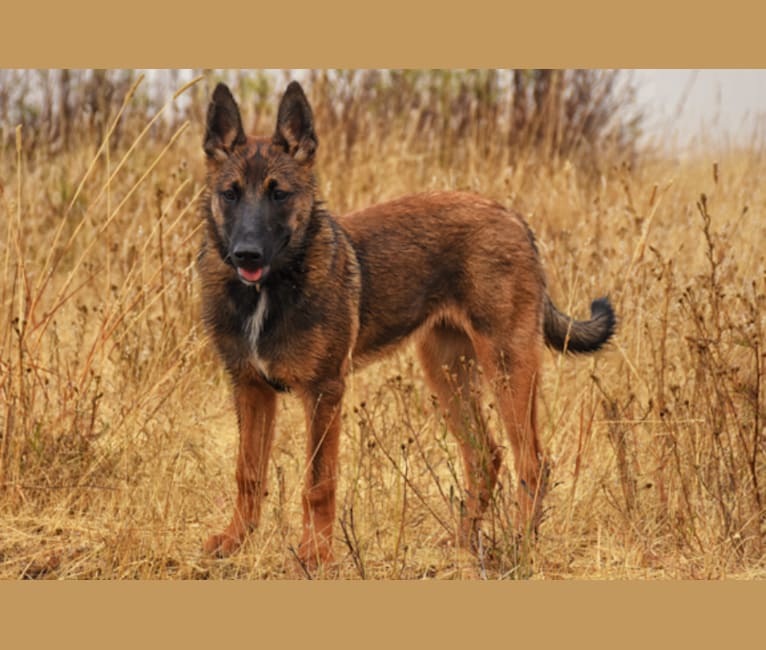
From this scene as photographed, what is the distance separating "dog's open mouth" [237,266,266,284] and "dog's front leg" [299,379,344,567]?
0.67m

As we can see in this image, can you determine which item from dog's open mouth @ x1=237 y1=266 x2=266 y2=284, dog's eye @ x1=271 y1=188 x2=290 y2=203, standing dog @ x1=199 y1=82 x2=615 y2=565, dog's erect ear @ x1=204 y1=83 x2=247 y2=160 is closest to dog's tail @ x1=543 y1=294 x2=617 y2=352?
standing dog @ x1=199 y1=82 x2=615 y2=565

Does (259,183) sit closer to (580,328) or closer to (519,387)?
(519,387)

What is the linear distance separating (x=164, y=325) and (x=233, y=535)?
61.2 inches

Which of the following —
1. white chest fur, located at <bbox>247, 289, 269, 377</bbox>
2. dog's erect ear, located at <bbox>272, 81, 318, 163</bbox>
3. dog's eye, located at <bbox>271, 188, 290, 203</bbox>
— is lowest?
white chest fur, located at <bbox>247, 289, 269, 377</bbox>

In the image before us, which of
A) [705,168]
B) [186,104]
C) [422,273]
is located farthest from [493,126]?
→ [422,273]

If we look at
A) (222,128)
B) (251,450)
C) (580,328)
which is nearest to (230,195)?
(222,128)

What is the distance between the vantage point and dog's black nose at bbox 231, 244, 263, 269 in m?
5.01

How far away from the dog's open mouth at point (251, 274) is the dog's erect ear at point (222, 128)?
26.3 inches

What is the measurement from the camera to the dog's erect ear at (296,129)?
5.45 meters

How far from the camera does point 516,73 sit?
12.2 meters

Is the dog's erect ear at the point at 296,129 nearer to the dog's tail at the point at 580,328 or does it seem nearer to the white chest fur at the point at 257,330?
the white chest fur at the point at 257,330

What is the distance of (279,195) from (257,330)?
0.68 meters

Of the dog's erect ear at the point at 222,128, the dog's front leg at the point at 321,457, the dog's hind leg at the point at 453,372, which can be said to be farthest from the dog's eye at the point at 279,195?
the dog's hind leg at the point at 453,372

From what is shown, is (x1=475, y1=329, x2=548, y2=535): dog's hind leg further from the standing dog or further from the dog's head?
the dog's head
